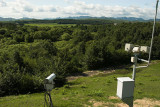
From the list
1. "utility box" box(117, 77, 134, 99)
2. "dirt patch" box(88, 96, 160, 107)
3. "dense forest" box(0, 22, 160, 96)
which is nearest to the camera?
"utility box" box(117, 77, 134, 99)

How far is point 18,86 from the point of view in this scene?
64.1 feet

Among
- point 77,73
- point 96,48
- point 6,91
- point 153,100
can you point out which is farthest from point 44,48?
point 153,100

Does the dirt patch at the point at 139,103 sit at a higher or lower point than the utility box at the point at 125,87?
lower

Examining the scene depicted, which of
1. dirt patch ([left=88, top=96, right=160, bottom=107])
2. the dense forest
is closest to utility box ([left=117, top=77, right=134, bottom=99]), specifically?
dirt patch ([left=88, top=96, right=160, bottom=107])

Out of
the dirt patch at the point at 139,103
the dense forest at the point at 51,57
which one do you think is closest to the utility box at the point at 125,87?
the dirt patch at the point at 139,103

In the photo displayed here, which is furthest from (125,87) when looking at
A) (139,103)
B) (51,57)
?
(51,57)

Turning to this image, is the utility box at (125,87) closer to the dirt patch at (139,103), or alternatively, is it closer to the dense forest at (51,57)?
the dirt patch at (139,103)

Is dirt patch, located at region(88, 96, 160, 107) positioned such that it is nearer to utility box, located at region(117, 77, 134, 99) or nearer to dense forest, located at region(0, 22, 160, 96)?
utility box, located at region(117, 77, 134, 99)

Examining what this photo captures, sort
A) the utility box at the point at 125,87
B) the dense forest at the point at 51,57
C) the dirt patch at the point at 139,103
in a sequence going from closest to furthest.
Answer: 1. the utility box at the point at 125,87
2. the dirt patch at the point at 139,103
3. the dense forest at the point at 51,57

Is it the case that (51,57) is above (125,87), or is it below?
below

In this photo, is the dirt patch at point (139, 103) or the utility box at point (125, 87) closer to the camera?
the utility box at point (125, 87)

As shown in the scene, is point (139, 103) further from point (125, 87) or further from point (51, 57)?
point (51, 57)

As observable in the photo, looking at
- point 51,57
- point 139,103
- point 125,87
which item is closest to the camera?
point 125,87

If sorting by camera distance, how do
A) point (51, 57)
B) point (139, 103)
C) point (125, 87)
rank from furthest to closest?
1. point (51, 57)
2. point (139, 103)
3. point (125, 87)
